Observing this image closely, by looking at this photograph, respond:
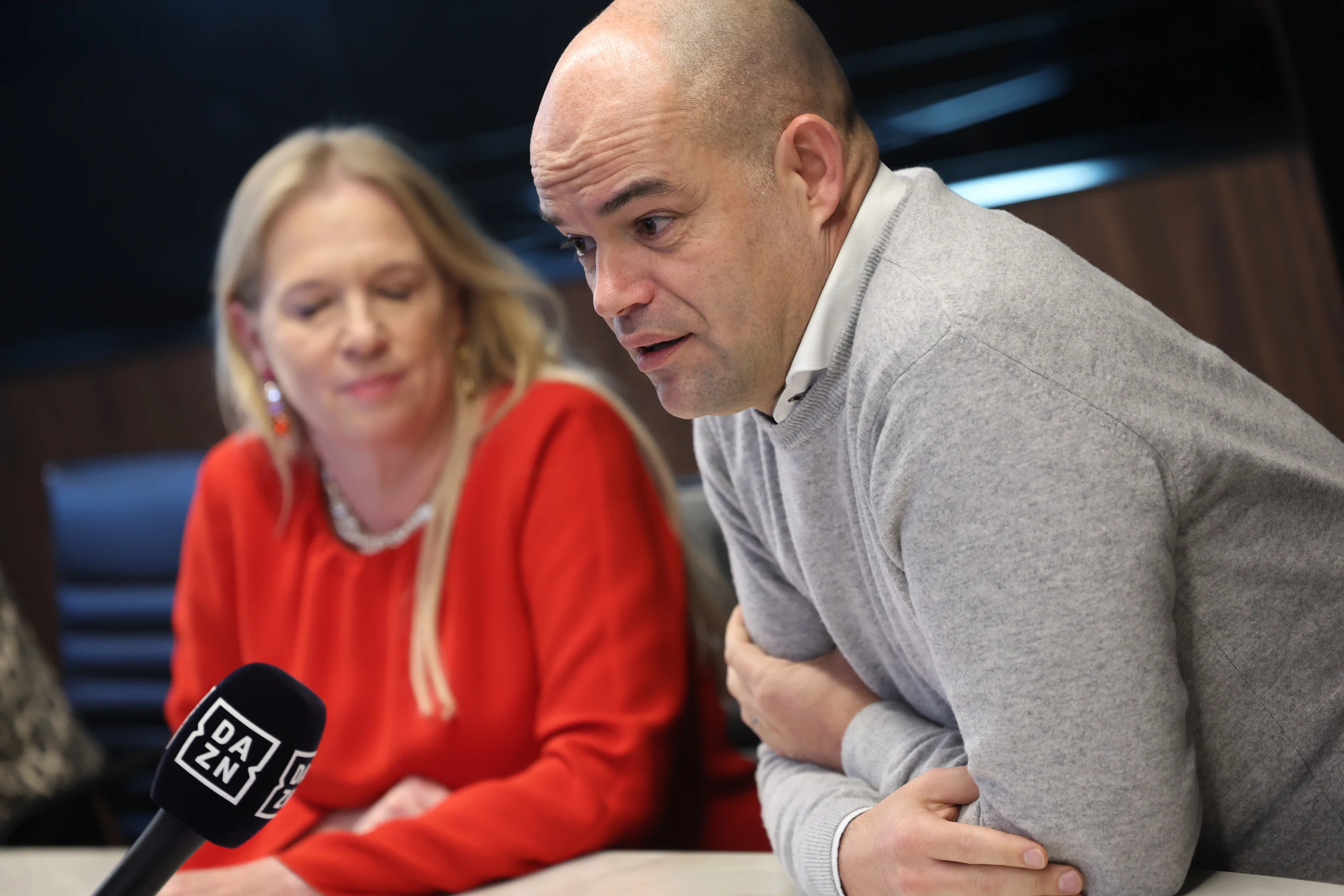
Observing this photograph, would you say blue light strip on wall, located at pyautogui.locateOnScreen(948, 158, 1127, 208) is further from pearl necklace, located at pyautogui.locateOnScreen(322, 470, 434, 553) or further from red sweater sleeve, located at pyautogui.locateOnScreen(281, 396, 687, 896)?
pearl necklace, located at pyautogui.locateOnScreen(322, 470, 434, 553)

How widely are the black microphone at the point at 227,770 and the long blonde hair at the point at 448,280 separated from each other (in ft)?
2.12

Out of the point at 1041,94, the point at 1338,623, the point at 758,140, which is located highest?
the point at 1041,94

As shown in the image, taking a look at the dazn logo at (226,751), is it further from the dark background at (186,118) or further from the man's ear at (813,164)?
the dark background at (186,118)

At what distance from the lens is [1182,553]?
836mm

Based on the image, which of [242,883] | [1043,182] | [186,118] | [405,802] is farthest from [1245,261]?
[186,118]

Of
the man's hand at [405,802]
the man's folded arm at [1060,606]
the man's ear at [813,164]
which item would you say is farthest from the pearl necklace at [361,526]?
the man's folded arm at [1060,606]

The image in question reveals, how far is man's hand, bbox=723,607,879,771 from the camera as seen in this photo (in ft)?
3.65

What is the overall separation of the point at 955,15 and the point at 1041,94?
0.31m

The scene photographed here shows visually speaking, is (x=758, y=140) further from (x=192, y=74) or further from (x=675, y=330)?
(x=192, y=74)

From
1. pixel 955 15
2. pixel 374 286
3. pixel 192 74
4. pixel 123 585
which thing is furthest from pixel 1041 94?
pixel 192 74

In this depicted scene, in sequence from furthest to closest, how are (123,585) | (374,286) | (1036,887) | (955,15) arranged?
(955,15)
(123,585)
(374,286)
(1036,887)

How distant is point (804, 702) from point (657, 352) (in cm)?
38

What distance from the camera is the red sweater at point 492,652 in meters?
1.28

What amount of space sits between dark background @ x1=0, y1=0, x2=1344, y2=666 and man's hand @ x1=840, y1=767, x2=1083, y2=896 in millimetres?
773
